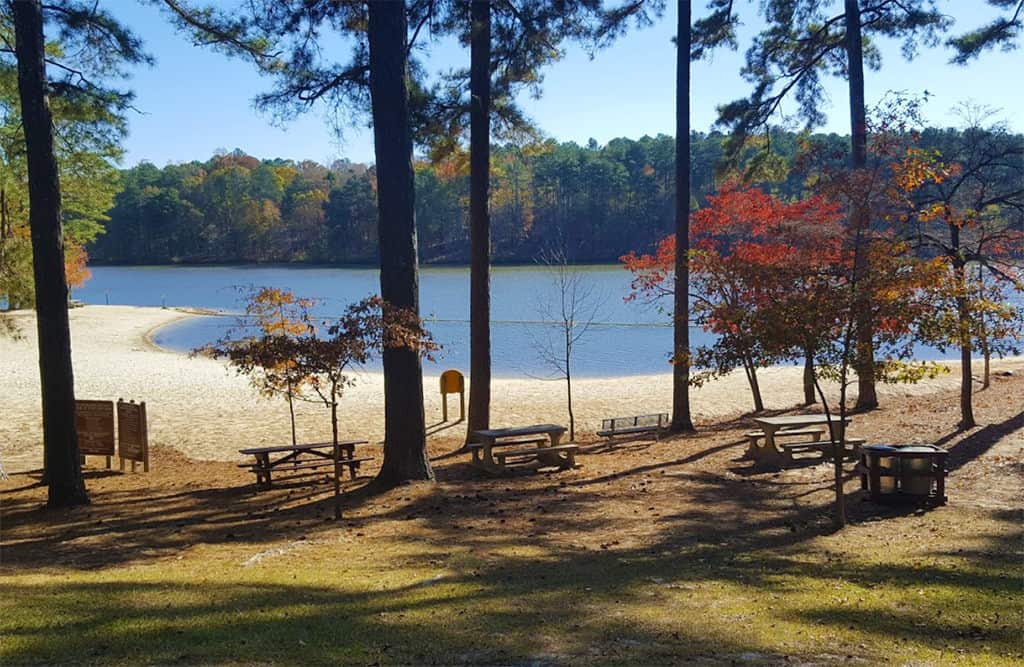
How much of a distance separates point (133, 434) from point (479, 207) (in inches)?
256

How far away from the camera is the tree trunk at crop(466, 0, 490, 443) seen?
1371cm

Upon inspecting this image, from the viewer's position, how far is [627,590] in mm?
6285

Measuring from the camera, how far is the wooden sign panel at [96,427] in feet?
44.6

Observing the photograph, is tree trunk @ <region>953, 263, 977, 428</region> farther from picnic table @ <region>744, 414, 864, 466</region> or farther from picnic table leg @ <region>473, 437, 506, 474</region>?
picnic table leg @ <region>473, 437, 506, 474</region>

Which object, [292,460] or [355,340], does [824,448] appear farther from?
[292,460]

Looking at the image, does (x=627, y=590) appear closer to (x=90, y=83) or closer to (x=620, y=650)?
(x=620, y=650)

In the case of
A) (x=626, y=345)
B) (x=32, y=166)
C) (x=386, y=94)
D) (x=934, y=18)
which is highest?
(x=934, y=18)

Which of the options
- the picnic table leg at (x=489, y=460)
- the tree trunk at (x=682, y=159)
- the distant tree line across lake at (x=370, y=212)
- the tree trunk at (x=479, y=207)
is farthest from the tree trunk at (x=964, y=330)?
the distant tree line across lake at (x=370, y=212)

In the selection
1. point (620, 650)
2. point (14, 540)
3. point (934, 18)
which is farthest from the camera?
point (934, 18)

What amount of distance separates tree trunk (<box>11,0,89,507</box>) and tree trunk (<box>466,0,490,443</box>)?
233 inches

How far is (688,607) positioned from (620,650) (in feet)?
3.73

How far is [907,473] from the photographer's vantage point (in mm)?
9562

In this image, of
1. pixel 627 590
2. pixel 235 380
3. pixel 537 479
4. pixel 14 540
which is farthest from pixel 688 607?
pixel 235 380

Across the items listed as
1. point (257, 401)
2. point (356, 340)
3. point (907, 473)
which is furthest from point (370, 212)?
point (907, 473)
